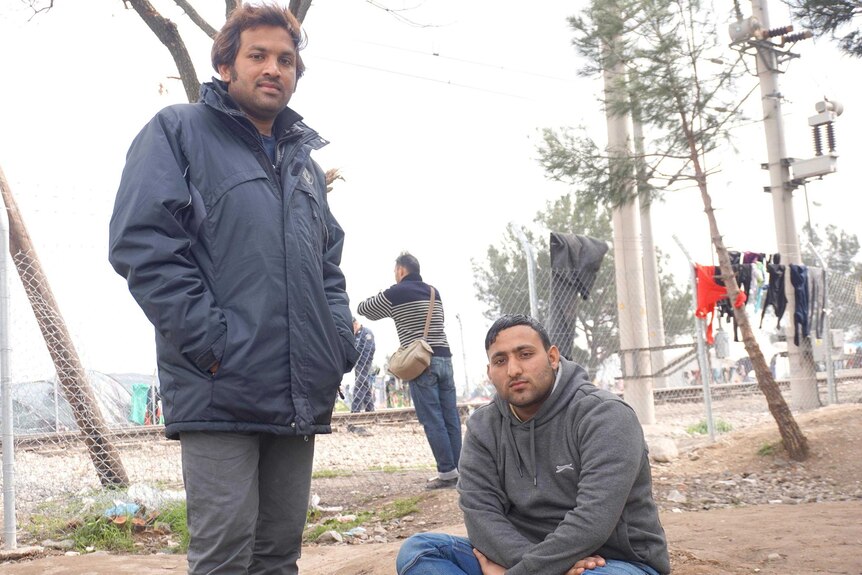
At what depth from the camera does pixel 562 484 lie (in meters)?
3.11

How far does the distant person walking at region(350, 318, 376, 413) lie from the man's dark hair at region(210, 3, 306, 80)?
8.49 meters

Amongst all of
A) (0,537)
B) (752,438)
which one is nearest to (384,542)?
(0,537)

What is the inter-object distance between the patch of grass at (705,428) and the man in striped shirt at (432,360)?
630cm

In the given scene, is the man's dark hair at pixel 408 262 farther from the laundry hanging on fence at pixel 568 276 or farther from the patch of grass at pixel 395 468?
the patch of grass at pixel 395 468

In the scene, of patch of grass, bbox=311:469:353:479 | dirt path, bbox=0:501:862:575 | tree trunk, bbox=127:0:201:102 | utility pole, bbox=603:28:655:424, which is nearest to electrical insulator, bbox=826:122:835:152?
utility pole, bbox=603:28:655:424

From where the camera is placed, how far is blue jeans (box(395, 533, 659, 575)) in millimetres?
3172

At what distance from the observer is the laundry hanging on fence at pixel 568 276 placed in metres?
8.92

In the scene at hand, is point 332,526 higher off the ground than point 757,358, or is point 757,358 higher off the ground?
point 757,358

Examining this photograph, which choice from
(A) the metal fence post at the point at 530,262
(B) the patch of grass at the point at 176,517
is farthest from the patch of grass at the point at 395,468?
(B) the patch of grass at the point at 176,517

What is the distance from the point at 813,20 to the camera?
5.57m

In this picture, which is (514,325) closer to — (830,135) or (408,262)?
(408,262)

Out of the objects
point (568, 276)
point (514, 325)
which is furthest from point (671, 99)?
point (514, 325)

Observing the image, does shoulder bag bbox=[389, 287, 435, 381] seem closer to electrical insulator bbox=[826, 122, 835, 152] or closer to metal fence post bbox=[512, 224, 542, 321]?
metal fence post bbox=[512, 224, 542, 321]

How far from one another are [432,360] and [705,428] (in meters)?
7.43
